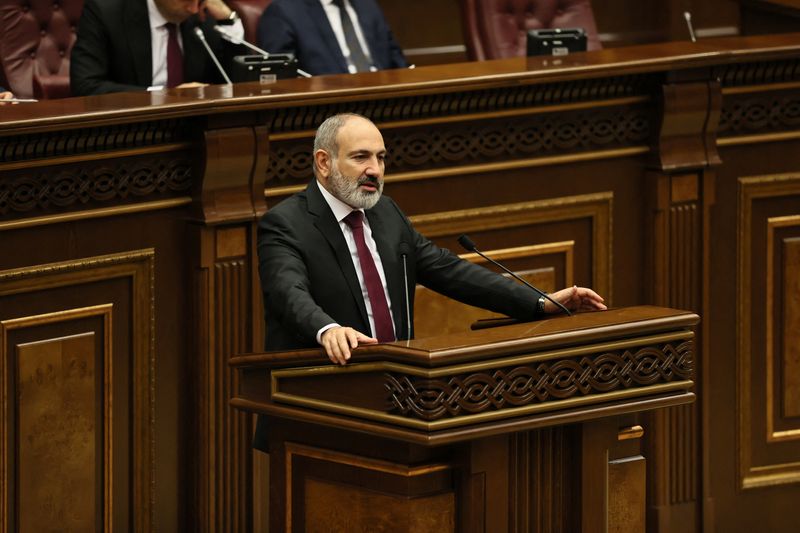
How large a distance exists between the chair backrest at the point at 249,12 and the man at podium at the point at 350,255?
181cm

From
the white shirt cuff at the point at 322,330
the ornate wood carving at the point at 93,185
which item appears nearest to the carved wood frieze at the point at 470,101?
the ornate wood carving at the point at 93,185

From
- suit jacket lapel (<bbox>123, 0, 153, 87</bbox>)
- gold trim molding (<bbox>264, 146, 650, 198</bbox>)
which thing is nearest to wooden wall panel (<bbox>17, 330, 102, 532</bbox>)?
gold trim molding (<bbox>264, 146, 650, 198</bbox>)

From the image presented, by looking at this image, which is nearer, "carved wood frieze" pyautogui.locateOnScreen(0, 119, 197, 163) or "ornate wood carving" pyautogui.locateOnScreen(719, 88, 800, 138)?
"carved wood frieze" pyautogui.locateOnScreen(0, 119, 197, 163)

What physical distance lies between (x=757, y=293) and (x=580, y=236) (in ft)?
1.48

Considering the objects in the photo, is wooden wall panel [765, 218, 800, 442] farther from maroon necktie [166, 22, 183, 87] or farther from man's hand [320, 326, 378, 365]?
man's hand [320, 326, 378, 365]

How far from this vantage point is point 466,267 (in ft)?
8.81

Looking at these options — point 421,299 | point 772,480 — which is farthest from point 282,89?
point 772,480

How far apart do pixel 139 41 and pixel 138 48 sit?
2cm

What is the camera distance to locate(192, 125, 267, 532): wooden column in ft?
9.91

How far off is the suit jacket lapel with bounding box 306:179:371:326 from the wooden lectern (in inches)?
10.3

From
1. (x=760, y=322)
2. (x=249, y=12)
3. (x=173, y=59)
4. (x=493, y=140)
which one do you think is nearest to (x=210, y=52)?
(x=173, y=59)

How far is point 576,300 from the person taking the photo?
254 cm

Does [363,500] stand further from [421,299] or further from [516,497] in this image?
[421,299]

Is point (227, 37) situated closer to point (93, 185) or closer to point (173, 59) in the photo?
point (173, 59)
